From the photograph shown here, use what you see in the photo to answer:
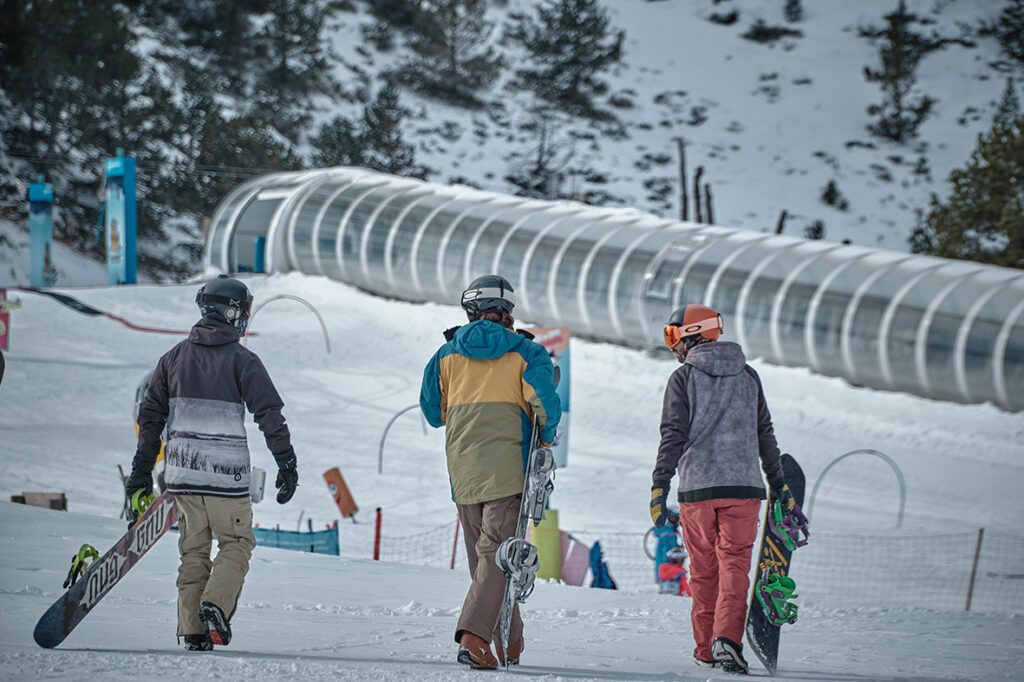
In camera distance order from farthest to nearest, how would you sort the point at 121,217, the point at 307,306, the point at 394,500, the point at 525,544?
the point at 121,217, the point at 307,306, the point at 394,500, the point at 525,544

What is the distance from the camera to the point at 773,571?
4.52m

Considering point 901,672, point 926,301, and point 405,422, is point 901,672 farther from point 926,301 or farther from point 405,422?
point 926,301

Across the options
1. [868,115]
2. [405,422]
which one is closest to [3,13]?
[405,422]

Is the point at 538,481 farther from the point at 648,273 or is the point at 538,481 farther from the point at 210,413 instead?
the point at 648,273

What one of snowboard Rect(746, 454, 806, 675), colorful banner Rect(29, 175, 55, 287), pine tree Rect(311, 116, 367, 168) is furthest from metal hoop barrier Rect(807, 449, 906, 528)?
pine tree Rect(311, 116, 367, 168)

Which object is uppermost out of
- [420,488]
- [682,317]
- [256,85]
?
[256,85]

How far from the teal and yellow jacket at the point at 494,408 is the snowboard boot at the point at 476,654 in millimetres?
482

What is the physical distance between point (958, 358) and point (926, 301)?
1127mm

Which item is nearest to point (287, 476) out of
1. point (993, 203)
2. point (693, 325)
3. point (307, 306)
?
point (693, 325)

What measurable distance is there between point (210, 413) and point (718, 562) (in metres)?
1.95

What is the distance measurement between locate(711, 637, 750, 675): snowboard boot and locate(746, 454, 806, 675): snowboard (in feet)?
0.37

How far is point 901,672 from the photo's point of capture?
4.40m

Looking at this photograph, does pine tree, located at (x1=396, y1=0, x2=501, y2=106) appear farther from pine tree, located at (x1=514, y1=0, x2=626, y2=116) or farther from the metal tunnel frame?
the metal tunnel frame

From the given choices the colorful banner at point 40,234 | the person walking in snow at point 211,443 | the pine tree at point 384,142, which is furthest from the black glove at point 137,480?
the pine tree at point 384,142
